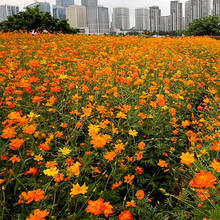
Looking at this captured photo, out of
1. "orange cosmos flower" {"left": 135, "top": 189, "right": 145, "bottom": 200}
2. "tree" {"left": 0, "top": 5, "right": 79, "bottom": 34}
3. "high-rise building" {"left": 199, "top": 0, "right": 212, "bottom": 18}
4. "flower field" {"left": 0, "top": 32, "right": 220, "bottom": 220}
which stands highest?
"high-rise building" {"left": 199, "top": 0, "right": 212, "bottom": 18}

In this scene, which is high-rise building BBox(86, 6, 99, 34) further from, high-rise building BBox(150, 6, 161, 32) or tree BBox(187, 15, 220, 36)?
tree BBox(187, 15, 220, 36)

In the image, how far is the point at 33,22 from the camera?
39.4ft

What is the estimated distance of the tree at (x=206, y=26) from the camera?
22.7 meters

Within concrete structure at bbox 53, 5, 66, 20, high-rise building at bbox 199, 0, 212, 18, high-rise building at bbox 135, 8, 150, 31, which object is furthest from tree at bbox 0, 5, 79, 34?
concrete structure at bbox 53, 5, 66, 20

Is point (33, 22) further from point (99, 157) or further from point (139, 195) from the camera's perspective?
point (139, 195)

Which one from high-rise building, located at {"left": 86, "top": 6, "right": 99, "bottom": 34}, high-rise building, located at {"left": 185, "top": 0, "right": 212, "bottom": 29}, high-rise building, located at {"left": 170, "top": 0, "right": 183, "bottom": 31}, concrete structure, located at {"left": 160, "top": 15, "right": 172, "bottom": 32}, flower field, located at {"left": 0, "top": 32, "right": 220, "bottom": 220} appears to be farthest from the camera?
high-rise building, located at {"left": 86, "top": 6, "right": 99, "bottom": 34}

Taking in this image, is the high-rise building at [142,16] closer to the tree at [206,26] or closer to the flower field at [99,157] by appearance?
the tree at [206,26]

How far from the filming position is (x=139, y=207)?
1365 millimetres

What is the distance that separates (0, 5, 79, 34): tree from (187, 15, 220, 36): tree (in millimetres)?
16650

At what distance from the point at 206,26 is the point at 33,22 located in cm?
1871

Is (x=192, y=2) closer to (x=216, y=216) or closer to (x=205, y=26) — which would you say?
(x=205, y=26)

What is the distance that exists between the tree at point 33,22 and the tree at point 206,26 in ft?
54.6

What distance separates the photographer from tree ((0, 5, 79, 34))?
11.8m

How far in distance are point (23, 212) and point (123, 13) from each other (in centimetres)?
10004
